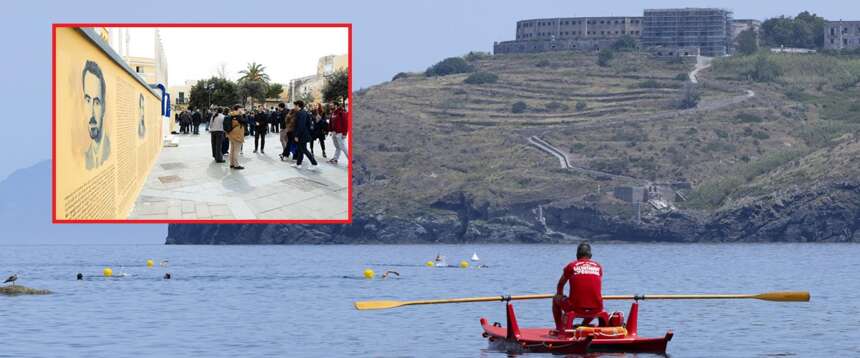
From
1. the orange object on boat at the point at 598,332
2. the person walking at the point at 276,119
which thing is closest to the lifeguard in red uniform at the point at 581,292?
the orange object on boat at the point at 598,332

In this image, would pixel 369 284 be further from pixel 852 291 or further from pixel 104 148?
pixel 104 148

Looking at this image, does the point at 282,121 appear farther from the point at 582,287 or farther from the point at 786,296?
the point at 786,296

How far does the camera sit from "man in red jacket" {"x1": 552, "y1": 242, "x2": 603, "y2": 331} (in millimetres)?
33062

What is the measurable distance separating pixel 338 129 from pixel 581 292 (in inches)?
296

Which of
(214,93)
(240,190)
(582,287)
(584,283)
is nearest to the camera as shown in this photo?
(240,190)

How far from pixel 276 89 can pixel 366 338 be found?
23.7 m

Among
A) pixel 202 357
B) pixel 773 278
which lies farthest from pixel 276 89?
pixel 773 278

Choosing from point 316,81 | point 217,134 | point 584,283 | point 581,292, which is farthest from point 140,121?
point 581,292

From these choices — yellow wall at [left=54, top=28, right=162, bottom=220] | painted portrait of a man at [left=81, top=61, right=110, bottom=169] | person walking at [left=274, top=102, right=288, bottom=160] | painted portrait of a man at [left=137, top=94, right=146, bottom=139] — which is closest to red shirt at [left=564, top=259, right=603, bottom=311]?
person walking at [left=274, top=102, right=288, bottom=160]

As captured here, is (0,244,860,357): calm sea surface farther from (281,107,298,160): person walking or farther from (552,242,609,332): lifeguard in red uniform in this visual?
A: (281,107,298,160): person walking

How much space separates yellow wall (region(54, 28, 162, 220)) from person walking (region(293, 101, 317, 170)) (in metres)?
2.93

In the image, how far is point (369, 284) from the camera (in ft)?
331

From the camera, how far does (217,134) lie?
1174 inches

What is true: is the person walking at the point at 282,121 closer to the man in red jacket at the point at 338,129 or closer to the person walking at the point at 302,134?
the person walking at the point at 302,134
